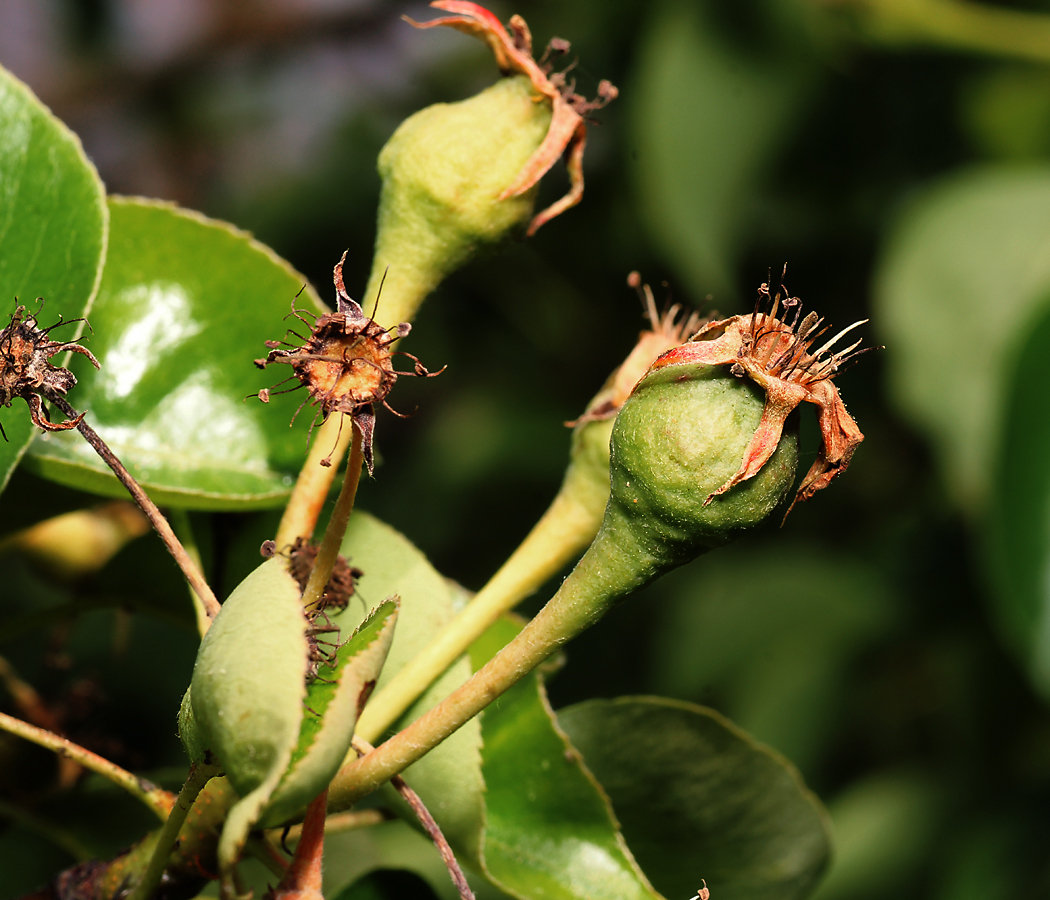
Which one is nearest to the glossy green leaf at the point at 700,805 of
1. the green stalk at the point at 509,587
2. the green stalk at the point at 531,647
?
the green stalk at the point at 509,587

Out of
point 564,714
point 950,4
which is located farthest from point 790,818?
point 950,4

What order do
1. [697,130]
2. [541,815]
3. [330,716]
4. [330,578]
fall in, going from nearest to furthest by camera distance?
[330,716] → [330,578] → [541,815] → [697,130]

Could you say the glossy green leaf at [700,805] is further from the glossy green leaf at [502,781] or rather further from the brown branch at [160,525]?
the brown branch at [160,525]

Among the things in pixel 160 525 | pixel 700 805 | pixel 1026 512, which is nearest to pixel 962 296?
pixel 1026 512

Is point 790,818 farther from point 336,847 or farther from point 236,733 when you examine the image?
point 236,733

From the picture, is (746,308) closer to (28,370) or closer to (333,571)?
(333,571)

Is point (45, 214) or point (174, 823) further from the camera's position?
point (45, 214)
